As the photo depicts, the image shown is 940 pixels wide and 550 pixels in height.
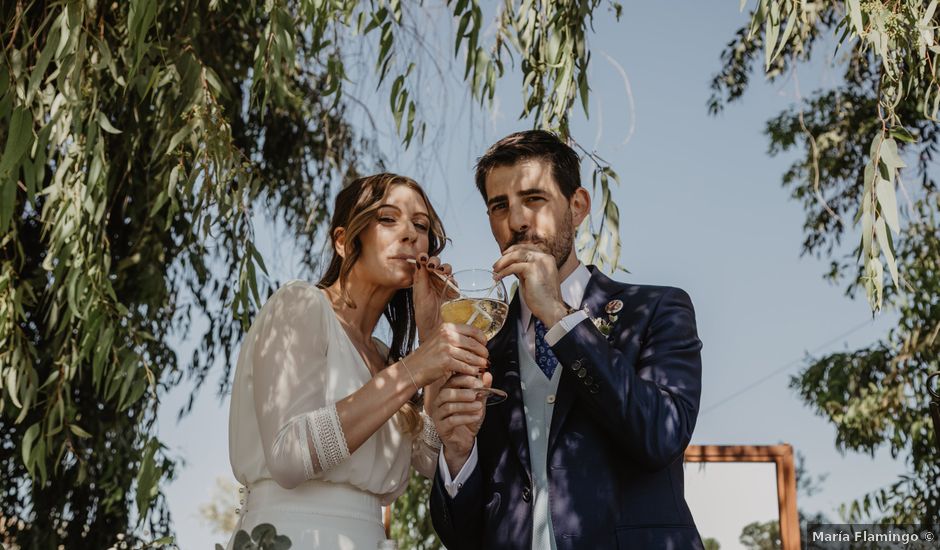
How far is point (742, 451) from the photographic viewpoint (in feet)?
11.3

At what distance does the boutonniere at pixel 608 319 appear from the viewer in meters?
2.16

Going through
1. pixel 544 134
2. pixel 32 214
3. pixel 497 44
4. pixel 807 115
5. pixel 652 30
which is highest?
pixel 807 115

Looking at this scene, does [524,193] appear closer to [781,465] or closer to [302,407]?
[302,407]

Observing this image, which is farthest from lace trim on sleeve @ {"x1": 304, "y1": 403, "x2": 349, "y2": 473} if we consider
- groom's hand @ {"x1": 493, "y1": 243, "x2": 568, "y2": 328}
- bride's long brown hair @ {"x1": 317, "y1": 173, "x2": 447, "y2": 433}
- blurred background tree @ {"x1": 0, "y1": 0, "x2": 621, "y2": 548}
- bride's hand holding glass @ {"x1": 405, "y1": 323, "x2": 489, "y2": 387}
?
blurred background tree @ {"x1": 0, "y1": 0, "x2": 621, "y2": 548}

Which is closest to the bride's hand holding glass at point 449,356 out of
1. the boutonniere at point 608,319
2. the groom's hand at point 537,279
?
the groom's hand at point 537,279

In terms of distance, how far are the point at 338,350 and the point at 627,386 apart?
0.69m

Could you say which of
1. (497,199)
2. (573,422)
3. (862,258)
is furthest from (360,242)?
(862,258)

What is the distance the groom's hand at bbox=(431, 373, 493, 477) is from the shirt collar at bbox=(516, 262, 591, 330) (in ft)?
0.98

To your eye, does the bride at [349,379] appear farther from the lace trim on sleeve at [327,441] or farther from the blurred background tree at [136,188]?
the blurred background tree at [136,188]

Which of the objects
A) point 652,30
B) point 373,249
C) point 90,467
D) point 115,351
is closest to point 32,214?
point 90,467

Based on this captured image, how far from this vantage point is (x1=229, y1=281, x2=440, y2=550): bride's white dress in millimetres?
2025

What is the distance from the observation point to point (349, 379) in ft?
7.30

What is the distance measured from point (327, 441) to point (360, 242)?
611 millimetres

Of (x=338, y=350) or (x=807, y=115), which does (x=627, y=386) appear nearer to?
(x=338, y=350)
